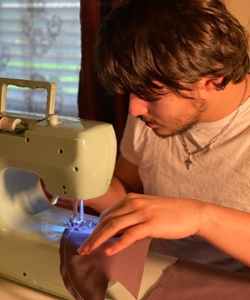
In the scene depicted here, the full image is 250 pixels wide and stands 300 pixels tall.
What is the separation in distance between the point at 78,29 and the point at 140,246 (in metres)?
1.33

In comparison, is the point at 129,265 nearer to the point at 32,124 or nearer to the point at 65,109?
the point at 32,124

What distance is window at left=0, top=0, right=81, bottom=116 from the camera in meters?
1.94

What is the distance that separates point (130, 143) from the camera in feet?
4.25

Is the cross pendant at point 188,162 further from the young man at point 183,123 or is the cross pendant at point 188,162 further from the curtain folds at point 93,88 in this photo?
the curtain folds at point 93,88

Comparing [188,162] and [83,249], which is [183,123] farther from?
[83,249]

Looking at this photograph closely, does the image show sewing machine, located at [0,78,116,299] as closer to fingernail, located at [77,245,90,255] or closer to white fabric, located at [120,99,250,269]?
fingernail, located at [77,245,90,255]

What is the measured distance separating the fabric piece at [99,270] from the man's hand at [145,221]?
26 mm

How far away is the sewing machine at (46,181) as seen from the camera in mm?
790

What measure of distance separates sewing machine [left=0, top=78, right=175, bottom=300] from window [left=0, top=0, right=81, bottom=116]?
1079 millimetres

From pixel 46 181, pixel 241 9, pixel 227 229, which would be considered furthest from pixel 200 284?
pixel 241 9

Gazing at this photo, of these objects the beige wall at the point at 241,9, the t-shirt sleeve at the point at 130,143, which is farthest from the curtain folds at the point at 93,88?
the beige wall at the point at 241,9

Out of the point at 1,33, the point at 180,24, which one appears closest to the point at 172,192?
the point at 180,24

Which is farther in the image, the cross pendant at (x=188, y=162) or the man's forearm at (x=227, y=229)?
the cross pendant at (x=188, y=162)

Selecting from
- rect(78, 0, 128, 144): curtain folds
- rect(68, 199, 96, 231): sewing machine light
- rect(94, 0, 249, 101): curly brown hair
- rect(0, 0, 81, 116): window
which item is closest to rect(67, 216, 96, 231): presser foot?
rect(68, 199, 96, 231): sewing machine light
